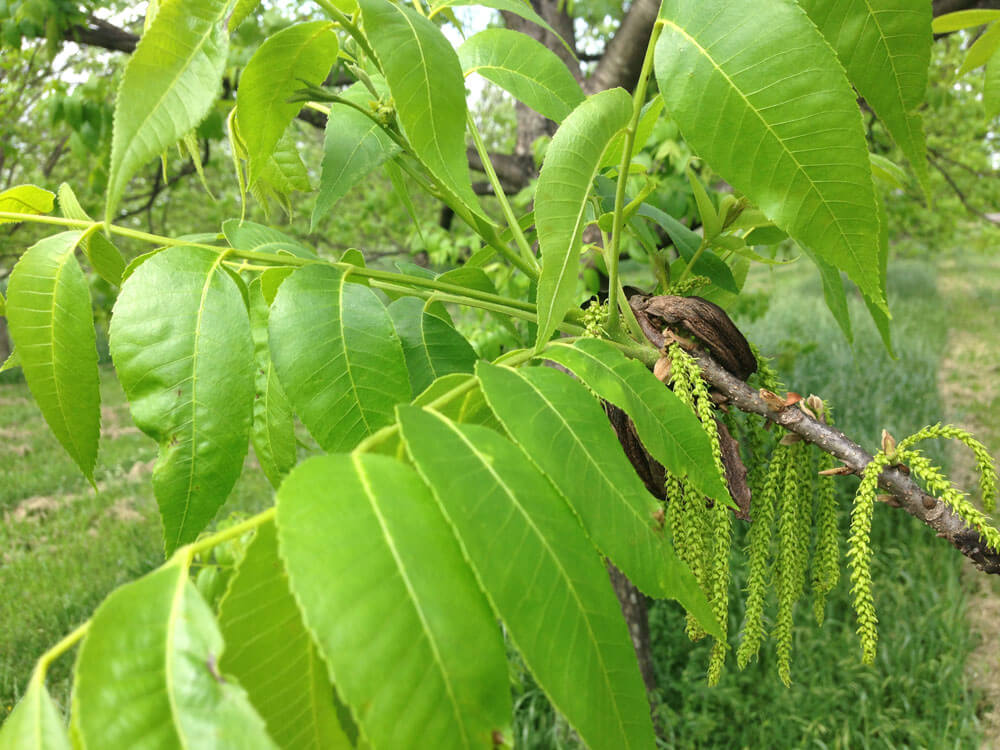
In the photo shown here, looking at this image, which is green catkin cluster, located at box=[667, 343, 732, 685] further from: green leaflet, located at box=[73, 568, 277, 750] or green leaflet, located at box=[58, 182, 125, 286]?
green leaflet, located at box=[58, 182, 125, 286]

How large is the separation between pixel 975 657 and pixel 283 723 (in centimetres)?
606

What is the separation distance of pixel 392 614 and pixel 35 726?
9.9 inches

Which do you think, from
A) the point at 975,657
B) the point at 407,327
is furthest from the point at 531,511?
the point at 975,657

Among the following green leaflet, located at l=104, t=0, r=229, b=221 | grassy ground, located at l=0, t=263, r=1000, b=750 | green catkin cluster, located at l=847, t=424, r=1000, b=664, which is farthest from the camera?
grassy ground, located at l=0, t=263, r=1000, b=750

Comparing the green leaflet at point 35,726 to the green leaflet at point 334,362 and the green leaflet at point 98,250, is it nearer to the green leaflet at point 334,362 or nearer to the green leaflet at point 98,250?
the green leaflet at point 334,362

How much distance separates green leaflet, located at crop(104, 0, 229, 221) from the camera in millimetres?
621

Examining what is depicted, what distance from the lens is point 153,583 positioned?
1.69ft

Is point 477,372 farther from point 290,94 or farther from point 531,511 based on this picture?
point 290,94

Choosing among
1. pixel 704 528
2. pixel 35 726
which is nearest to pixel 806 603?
pixel 704 528

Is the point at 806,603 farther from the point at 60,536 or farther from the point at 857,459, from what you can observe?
the point at 60,536

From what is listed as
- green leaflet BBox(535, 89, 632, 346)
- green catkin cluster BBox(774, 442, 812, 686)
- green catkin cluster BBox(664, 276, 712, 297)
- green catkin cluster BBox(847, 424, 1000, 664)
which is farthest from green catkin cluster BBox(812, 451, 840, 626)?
green leaflet BBox(535, 89, 632, 346)

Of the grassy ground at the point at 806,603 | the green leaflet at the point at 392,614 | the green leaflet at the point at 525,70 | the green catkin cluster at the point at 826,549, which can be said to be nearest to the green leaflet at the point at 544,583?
the green leaflet at the point at 392,614

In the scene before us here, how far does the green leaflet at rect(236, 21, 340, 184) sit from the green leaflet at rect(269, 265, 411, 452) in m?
0.20

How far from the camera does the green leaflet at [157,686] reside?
43 centimetres
